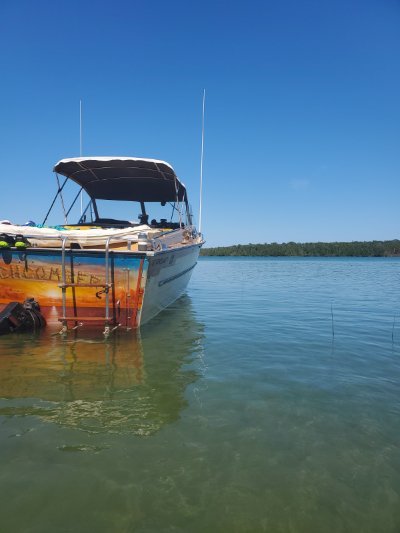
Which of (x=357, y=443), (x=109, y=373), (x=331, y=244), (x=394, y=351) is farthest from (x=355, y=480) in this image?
(x=331, y=244)

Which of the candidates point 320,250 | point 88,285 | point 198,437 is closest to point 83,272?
point 88,285

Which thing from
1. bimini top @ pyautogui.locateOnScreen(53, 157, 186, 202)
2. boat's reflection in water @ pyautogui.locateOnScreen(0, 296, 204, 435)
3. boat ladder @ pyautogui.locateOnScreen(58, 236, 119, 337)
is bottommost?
boat's reflection in water @ pyautogui.locateOnScreen(0, 296, 204, 435)

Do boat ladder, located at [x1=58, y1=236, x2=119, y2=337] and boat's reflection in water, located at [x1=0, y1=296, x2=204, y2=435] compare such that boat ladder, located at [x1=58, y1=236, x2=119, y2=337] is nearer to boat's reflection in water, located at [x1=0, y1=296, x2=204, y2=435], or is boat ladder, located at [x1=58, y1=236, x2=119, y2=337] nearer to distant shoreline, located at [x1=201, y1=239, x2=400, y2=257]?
boat's reflection in water, located at [x1=0, y1=296, x2=204, y2=435]

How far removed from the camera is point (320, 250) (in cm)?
8631

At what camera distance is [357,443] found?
310cm

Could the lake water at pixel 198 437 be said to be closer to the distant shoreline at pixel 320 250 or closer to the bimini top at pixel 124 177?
the bimini top at pixel 124 177

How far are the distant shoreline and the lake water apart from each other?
3284 inches

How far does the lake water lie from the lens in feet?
7.29

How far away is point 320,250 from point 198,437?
88.4 m

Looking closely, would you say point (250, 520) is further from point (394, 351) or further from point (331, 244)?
point (331, 244)

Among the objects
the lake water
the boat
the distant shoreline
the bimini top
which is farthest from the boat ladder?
the distant shoreline

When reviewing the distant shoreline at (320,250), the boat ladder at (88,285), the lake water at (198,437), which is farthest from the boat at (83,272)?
the distant shoreline at (320,250)

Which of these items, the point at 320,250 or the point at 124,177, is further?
the point at 320,250

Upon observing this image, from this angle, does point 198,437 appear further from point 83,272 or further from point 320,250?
point 320,250
